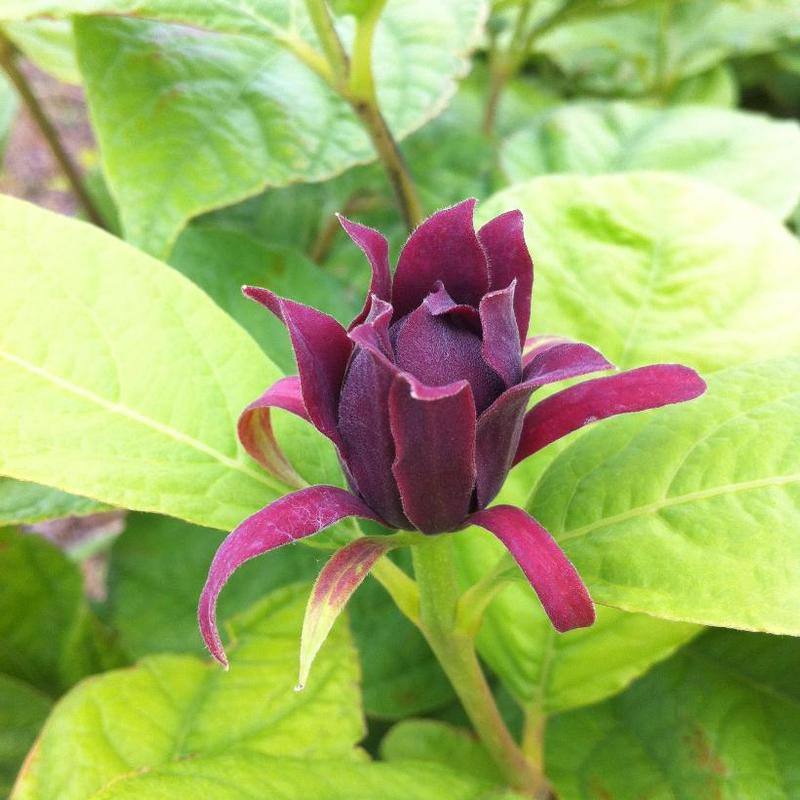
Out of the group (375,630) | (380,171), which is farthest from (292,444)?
(380,171)

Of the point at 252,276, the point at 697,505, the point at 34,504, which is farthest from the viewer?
the point at 252,276

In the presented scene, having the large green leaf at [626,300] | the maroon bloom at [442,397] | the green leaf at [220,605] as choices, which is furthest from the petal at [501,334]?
the green leaf at [220,605]

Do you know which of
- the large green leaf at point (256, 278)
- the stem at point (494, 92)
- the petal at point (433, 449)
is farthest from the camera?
the stem at point (494, 92)

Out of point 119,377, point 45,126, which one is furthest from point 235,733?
point 45,126

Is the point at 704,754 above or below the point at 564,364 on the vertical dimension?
below

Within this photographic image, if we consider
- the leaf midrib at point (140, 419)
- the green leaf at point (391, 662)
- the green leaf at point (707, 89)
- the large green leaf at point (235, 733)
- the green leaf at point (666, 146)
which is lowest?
the green leaf at point (391, 662)

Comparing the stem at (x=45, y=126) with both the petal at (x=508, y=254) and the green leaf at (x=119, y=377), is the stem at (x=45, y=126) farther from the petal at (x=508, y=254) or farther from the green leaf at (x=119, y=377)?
the petal at (x=508, y=254)

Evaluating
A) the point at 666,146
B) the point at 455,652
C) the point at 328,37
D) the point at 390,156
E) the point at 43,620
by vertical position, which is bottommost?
the point at 43,620

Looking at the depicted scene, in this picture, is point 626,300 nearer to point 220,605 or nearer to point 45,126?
point 220,605
